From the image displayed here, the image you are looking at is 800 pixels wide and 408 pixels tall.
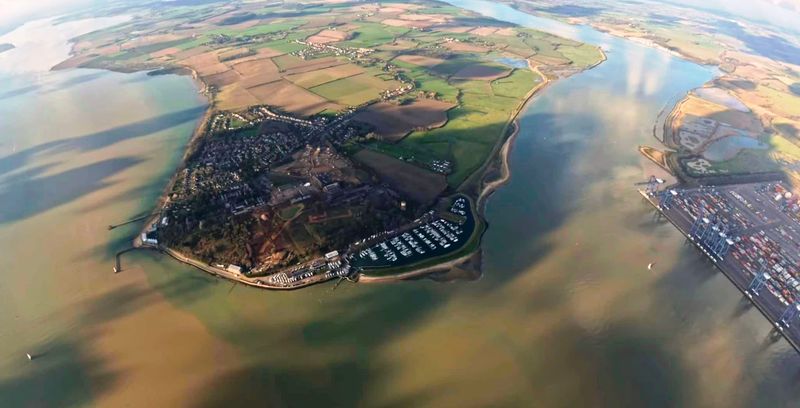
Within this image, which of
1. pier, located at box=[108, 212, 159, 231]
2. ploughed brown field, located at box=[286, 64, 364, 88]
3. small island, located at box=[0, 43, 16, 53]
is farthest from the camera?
small island, located at box=[0, 43, 16, 53]

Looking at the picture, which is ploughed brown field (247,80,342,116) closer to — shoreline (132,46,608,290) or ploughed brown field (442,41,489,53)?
shoreline (132,46,608,290)

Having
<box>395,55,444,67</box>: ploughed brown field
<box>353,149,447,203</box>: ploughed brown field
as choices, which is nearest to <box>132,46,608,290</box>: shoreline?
<box>353,149,447,203</box>: ploughed brown field

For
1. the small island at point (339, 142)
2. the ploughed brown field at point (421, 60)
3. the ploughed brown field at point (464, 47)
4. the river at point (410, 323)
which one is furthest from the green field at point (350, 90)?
the river at point (410, 323)

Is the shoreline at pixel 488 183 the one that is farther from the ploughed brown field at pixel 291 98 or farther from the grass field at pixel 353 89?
the ploughed brown field at pixel 291 98

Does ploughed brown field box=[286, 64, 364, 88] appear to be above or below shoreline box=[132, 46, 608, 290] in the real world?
above

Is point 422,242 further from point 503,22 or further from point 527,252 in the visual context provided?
point 503,22

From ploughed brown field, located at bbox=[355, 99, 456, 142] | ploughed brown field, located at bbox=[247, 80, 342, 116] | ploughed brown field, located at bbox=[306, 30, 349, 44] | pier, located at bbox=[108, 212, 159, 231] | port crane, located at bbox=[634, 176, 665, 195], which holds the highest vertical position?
ploughed brown field, located at bbox=[306, 30, 349, 44]

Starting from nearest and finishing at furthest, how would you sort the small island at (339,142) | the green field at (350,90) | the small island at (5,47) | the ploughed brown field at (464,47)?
the small island at (339,142)
the green field at (350,90)
the ploughed brown field at (464,47)
the small island at (5,47)
